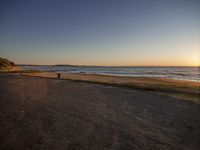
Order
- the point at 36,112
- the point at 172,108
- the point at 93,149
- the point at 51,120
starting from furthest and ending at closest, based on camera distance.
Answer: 1. the point at 172,108
2. the point at 36,112
3. the point at 51,120
4. the point at 93,149

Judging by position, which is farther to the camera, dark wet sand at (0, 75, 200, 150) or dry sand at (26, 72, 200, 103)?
dry sand at (26, 72, 200, 103)

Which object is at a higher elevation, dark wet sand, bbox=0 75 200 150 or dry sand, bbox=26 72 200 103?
dark wet sand, bbox=0 75 200 150

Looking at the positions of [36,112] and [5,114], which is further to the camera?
[36,112]

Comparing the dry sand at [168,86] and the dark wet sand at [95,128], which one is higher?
the dark wet sand at [95,128]

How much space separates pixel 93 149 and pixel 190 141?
3.02 metres

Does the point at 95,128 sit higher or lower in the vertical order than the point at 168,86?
higher

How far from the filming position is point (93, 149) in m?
4.43

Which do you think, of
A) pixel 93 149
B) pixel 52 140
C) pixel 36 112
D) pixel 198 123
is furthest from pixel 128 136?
pixel 36 112

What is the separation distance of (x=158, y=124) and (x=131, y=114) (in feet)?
4.89

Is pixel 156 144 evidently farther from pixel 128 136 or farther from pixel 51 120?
pixel 51 120

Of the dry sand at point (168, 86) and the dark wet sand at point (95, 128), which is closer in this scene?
the dark wet sand at point (95, 128)

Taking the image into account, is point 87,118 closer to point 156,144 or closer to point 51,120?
point 51,120

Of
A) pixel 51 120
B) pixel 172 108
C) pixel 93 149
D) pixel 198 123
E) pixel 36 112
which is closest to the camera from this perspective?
pixel 93 149

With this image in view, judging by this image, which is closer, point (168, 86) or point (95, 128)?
→ point (95, 128)
